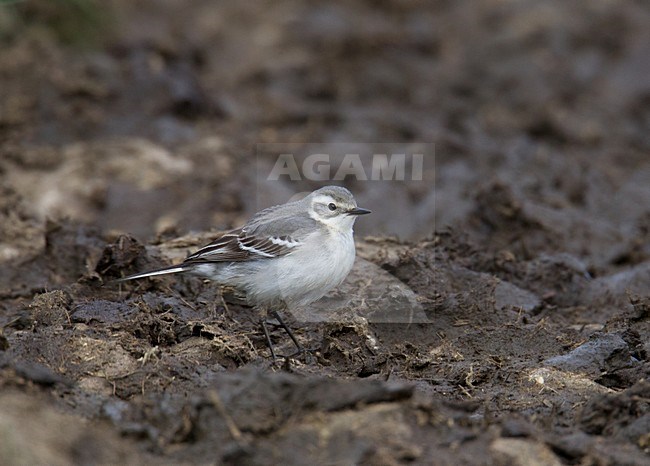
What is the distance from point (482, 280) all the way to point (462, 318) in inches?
24.7

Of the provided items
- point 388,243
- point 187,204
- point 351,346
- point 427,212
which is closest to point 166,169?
point 187,204

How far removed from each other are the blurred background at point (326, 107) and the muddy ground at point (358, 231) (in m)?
0.05

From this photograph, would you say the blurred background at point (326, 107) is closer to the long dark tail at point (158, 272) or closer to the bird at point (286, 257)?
the bird at point (286, 257)

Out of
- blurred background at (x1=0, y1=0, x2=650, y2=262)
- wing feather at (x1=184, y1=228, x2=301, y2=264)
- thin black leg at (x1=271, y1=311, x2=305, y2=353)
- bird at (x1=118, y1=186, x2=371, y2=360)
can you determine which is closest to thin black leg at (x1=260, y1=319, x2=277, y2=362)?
bird at (x1=118, y1=186, x2=371, y2=360)

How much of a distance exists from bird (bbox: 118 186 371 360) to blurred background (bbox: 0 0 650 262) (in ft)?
7.50

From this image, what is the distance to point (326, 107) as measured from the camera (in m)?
17.5

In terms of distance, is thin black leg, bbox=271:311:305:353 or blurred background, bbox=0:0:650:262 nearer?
thin black leg, bbox=271:311:305:353

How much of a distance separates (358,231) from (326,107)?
16.6 feet

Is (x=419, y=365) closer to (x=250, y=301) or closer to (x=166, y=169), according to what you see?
(x=250, y=301)

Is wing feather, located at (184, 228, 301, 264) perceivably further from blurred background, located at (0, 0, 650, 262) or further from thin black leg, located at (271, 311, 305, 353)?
blurred background, located at (0, 0, 650, 262)

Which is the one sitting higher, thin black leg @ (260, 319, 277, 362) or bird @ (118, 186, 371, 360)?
bird @ (118, 186, 371, 360)

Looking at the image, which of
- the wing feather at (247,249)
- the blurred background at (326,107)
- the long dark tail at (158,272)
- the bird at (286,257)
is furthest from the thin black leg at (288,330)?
the blurred background at (326,107)

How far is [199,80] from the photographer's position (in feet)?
56.3

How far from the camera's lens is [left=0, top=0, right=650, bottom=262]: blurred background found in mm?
13195
